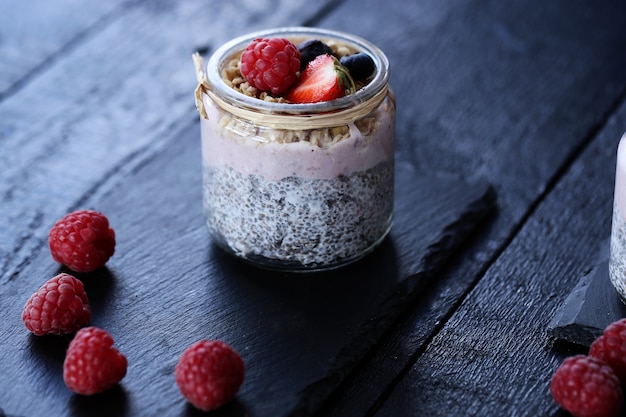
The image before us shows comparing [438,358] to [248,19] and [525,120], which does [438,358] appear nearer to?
[525,120]

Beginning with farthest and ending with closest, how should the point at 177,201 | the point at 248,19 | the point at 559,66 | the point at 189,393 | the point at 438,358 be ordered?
1. the point at 248,19
2. the point at 559,66
3. the point at 177,201
4. the point at 438,358
5. the point at 189,393

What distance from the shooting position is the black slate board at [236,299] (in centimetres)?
114

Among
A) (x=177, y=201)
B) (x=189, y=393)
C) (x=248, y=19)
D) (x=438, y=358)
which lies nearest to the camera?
(x=189, y=393)

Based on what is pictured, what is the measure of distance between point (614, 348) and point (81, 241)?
675mm

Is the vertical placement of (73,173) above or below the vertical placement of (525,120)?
below

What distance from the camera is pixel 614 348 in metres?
1.12

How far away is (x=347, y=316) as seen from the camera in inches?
50.1

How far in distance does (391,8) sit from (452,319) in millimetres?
957

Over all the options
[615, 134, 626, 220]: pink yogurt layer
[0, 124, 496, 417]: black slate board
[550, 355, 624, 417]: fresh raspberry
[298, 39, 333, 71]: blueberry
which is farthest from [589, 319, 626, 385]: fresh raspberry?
[298, 39, 333, 71]: blueberry

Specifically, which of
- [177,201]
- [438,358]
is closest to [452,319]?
[438,358]

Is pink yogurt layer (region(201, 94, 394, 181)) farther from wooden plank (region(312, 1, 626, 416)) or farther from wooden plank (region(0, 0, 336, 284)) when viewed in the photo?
wooden plank (region(0, 0, 336, 284))

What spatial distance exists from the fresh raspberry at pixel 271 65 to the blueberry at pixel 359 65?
7 cm

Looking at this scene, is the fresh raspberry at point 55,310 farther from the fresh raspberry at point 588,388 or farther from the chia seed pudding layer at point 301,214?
the fresh raspberry at point 588,388

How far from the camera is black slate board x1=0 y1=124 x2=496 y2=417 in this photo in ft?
3.76
